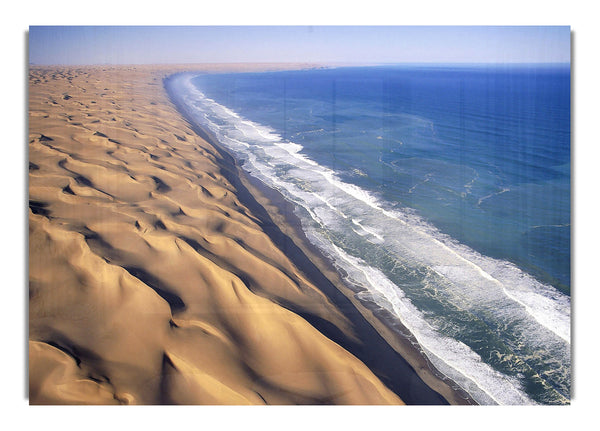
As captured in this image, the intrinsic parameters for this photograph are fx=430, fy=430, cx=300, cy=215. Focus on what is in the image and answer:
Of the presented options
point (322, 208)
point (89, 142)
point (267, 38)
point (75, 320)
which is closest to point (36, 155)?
point (89, 142)

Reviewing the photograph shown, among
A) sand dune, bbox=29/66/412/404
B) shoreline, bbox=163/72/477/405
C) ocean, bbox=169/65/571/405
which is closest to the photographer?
sand dune, bbox=29/66/412/404

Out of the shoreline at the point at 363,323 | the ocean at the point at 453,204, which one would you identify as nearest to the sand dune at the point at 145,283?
the shoreline at the point at 363,323

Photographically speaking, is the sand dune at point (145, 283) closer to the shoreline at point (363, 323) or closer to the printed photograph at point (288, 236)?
the printed photograph at point (288, 236)

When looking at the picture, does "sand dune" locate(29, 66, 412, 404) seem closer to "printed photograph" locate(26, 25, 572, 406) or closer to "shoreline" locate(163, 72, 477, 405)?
"printed photograph" locate(26, 25, 572, 406)

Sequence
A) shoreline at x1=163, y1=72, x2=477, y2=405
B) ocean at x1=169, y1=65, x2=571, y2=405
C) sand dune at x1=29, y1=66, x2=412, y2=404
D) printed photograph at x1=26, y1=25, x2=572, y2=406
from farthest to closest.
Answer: ocean at x1=169, y1=65, x2=571, y2=405
shoreline at x1=163, y1=72, x2=477, y2=405
printed photograph at x1=26, y1=25, x2=572, y2=406
sand dune at x1=29, y1=66, x2=412, y2=404

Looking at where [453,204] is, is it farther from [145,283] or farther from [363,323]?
[145,283]

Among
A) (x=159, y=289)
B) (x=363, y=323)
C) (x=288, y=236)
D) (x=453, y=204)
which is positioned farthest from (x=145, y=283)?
(x=453, y=204)

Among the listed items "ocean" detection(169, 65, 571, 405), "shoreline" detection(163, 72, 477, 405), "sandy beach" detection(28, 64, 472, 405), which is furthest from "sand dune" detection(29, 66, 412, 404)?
"ocean" detection(169, 65, 571, 405)
